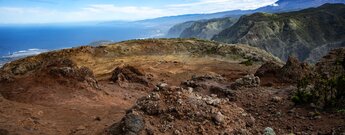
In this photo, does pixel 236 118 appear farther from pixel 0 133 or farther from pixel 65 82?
pixel 65 82

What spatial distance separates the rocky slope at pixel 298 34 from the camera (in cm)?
14450

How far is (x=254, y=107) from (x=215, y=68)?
20459 millimetres

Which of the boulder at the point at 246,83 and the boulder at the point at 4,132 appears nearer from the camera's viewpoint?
the boulder at the point at 4,132

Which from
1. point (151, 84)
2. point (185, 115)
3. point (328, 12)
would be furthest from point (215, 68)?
point (328, 12)

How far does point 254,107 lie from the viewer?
1300 cm

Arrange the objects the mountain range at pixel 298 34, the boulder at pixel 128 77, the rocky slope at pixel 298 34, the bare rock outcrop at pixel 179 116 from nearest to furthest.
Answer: the bare rock outcrop at pixel 179 116, the boulder at pixel 128 77, the mountain range at pixel 298 34, the rocky slope at pixel 298 34

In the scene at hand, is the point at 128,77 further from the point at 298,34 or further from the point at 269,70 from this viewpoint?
the point at 298,34

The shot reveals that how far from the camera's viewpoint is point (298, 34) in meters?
151

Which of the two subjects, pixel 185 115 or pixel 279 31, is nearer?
pixel 185 115

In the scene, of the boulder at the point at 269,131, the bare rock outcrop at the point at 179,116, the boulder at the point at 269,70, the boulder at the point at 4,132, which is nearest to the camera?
the bare rock outcrop at the point at 179,116

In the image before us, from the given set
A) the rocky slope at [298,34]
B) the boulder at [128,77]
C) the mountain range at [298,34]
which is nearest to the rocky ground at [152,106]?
the boulder at [128,77]

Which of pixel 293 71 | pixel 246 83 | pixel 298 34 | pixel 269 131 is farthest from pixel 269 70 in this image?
pixel 298 34

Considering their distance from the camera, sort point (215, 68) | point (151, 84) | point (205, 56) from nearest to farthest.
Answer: point (151, 84)
point (215, 68)
point (205, 56)

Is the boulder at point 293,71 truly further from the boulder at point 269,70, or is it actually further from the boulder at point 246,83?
the boulder at point 246,83
